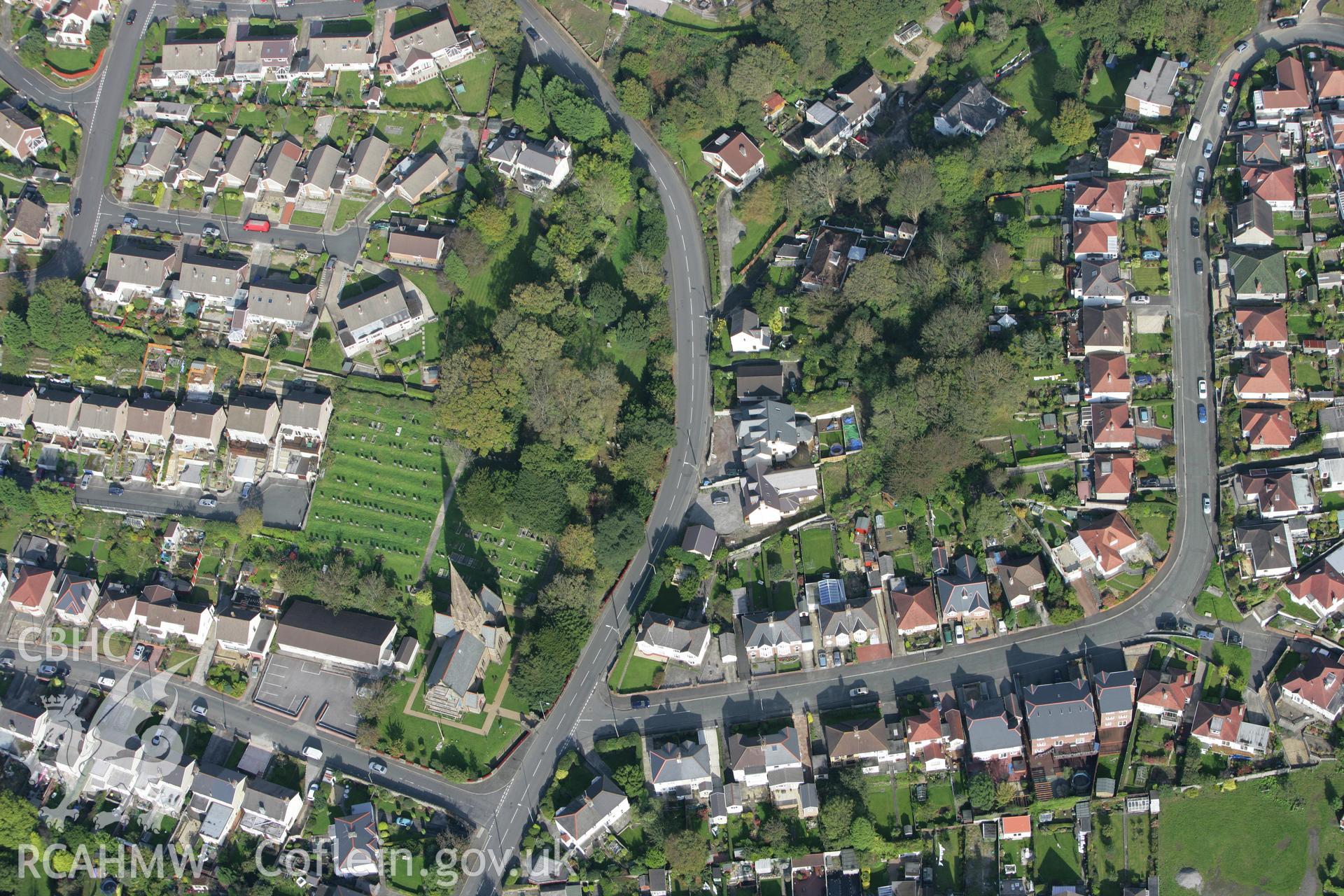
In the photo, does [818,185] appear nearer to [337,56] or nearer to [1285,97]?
[1285,97]

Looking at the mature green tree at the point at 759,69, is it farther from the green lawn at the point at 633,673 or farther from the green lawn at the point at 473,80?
the green lawn at the point at 633,673

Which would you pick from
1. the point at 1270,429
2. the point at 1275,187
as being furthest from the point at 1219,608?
the point at 1275,187

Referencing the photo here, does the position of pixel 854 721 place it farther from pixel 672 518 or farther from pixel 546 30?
pixel 546 30

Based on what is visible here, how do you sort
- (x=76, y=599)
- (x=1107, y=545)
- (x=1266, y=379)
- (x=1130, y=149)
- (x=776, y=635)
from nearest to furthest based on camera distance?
1. (x=1107, y=545)
2. (x=776, y=635)
3. (x=1266, y=379)
4. (x=76, y=599)
5. (x=1130, y=149)

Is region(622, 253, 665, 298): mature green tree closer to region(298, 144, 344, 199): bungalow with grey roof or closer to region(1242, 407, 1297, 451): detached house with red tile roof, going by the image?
region(298, 144, 344, 199): bungalow with grey roof

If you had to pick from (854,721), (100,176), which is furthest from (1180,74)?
(100,176)

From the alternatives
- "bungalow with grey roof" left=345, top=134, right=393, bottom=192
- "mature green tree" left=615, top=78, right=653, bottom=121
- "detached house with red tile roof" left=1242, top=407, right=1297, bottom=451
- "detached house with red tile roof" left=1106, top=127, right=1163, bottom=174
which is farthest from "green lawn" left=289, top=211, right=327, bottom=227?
"detached house with red tile roof" left=1242, top=407, right=1297, bottom=451
